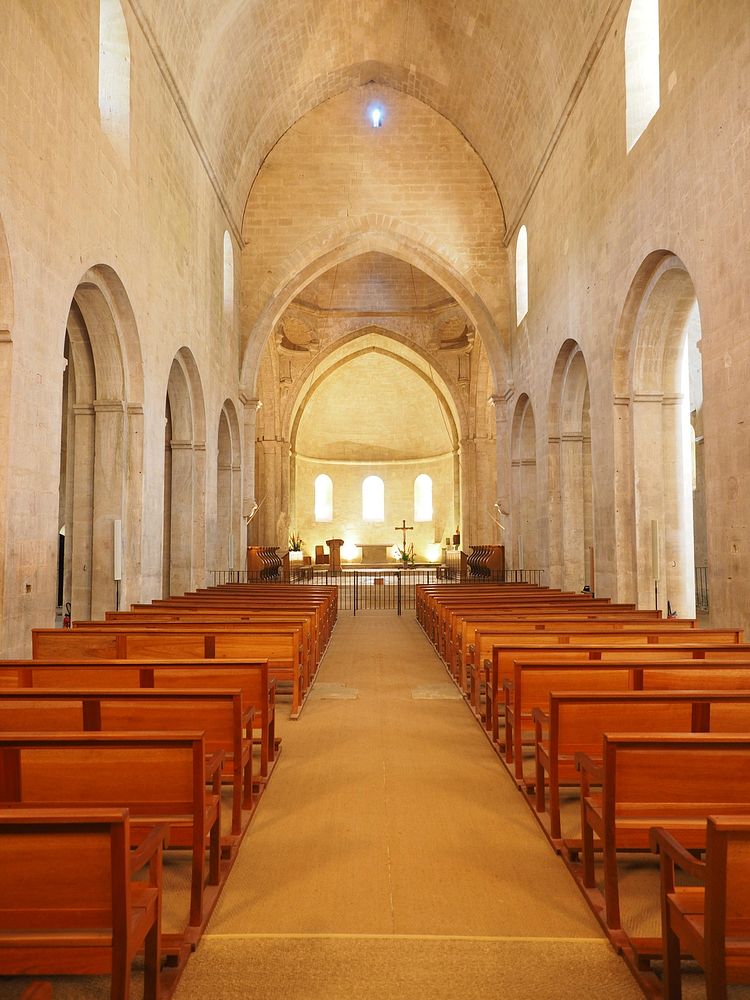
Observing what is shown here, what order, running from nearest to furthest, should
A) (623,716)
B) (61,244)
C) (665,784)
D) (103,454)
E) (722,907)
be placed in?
(722,907), (665,784), (623,716), (61,244), (103,454)

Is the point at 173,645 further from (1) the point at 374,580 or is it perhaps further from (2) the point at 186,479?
(1) the point at 374,580

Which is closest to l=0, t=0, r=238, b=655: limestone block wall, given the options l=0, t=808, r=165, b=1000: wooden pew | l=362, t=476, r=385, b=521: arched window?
l=0, t=808, r=165, b=1000: wooden pew

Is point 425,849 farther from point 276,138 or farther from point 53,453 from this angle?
point 276,138

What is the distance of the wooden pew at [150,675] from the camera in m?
4.68

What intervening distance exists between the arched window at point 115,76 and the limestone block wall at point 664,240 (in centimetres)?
754

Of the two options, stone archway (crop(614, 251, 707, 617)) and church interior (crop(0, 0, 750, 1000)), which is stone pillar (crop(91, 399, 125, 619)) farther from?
stone archway (crop(614, 251, 707, 617))

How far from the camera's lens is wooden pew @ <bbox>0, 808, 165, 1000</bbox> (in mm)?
2008

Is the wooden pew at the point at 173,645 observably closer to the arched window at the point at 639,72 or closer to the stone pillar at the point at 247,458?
the arched window at the point at 639,72

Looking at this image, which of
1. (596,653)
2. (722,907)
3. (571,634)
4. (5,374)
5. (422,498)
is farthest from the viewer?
(422,498)

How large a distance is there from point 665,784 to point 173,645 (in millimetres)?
4284

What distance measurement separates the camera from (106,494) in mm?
11812

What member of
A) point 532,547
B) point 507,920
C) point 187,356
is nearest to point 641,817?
point 507,920

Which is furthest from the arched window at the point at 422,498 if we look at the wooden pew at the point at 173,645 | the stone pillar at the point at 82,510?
the wooden pew at the point at 173,645

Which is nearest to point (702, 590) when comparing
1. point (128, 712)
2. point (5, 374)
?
point (5, 374)
